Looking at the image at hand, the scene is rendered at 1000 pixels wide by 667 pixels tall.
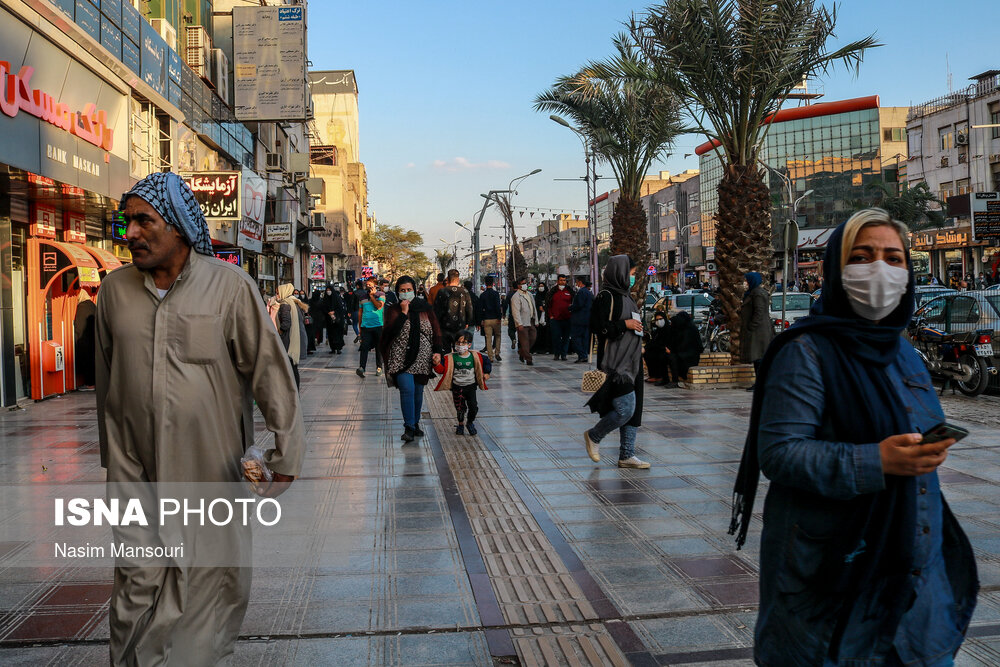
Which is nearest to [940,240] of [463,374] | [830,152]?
[830,152]

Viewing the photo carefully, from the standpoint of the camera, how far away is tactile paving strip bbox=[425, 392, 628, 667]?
3932 mm

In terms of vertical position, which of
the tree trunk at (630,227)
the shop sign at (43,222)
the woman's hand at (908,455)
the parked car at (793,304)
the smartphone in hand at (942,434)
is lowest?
the woman's hand at (908,455)

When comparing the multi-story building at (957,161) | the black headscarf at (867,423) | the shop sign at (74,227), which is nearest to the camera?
the black headscarf at (867,423)

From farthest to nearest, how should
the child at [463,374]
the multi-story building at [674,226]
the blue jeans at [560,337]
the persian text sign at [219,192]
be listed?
the multi-story building at [674,226] < the blue jeans at [560,337] < the persian text sign at [219,192] < the child at [463,374]

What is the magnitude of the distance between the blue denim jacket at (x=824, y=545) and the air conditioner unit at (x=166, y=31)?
1991 centimetres

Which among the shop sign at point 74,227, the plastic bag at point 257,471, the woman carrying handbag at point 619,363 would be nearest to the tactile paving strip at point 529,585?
the woman carrying handbag at point 619,363

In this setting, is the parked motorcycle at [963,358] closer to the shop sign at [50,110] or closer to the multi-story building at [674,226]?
the shop sign at [50,110]

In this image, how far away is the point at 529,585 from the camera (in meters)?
4.80

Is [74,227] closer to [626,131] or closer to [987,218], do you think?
[626,131]

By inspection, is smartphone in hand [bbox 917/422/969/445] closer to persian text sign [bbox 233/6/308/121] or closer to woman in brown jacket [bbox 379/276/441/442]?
woman in brown jacket [bbox 379/276/441/442]

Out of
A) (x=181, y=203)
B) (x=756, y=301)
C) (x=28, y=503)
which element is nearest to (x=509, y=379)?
(x=756, y=301)

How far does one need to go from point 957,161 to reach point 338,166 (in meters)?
42.9

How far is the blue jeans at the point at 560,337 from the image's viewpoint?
20656 millimetres

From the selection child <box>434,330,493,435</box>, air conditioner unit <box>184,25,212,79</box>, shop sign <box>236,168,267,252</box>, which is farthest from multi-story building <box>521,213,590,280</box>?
child <box>434,330,493,435</box>
